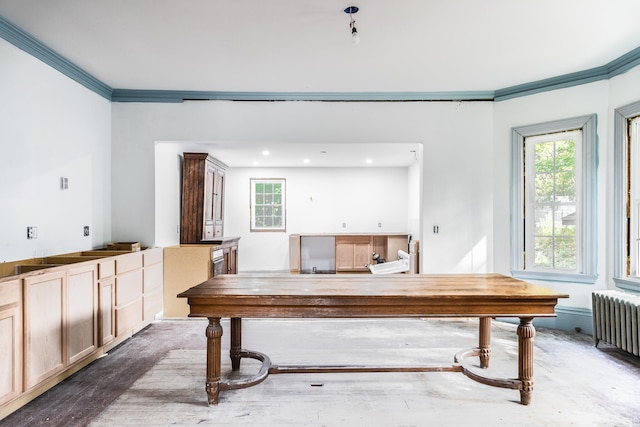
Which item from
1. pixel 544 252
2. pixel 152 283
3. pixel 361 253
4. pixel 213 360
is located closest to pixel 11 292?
pixel 213 360

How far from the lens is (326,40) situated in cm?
329

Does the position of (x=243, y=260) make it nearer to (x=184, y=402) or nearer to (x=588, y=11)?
(x=184, y=402)

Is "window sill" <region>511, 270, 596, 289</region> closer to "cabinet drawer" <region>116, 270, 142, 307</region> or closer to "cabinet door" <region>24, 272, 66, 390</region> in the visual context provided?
"cabinet drawer" <region>116, 270, 142, 307</region>

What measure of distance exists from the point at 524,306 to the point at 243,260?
23.0 feet

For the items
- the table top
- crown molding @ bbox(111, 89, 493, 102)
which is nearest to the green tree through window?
crown molding @ bbox(111, 89, 493, 102)

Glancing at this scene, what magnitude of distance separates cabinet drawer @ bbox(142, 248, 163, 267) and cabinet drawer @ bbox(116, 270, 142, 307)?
0.57ft

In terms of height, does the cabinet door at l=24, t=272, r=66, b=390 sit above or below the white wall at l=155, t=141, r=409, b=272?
below

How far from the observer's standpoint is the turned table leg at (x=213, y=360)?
2467 mm

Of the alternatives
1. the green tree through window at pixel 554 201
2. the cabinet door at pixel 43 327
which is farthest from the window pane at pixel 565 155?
the cabinet door at pixel 43 327

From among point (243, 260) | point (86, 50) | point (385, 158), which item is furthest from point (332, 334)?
point (243, 260)

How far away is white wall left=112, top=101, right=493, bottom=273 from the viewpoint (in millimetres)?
4605

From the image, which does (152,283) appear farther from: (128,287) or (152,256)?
(128,287)

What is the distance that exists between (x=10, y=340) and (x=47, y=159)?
71.6 inches

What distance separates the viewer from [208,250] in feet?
15.8
